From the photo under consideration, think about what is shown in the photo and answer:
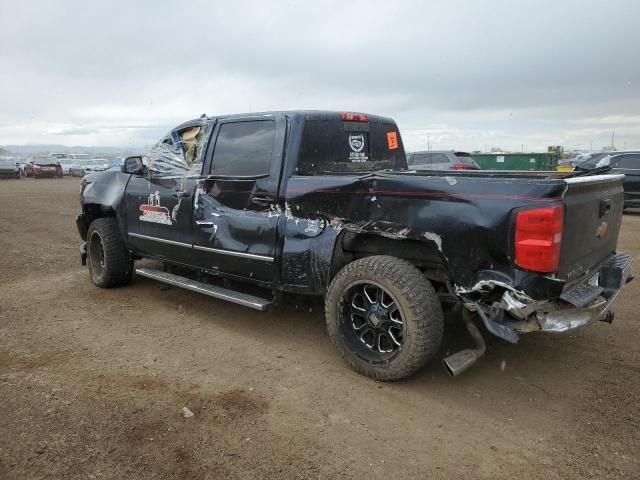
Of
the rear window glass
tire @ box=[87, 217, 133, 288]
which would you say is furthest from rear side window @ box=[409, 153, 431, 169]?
tire @ box=[87, 217, 133, 288]

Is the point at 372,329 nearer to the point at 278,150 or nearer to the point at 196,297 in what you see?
the point at 278,150

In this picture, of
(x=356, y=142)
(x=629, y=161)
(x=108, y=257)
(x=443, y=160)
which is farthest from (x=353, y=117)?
(x=443, y=160)

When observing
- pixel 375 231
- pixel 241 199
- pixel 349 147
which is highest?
pixel 349 147

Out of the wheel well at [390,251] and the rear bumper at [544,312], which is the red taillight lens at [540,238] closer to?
the rear bumper at [544,312]

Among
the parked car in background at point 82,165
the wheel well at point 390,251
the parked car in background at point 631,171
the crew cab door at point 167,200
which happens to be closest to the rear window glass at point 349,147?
the wheel well at point 390,251

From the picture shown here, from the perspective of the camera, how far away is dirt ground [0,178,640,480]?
274cm

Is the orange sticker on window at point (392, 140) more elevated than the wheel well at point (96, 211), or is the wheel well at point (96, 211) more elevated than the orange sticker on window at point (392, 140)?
the orange sticker on window at point (392, 140)

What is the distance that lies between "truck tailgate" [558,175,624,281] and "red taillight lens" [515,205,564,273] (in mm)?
111

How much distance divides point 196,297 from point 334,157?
2388 millimetres

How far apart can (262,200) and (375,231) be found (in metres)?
1.12

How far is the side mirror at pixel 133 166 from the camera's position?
540 centimetres

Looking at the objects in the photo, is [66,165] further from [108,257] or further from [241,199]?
[241,199]

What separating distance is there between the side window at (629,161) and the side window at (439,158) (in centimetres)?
469

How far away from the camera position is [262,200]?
4301mm
